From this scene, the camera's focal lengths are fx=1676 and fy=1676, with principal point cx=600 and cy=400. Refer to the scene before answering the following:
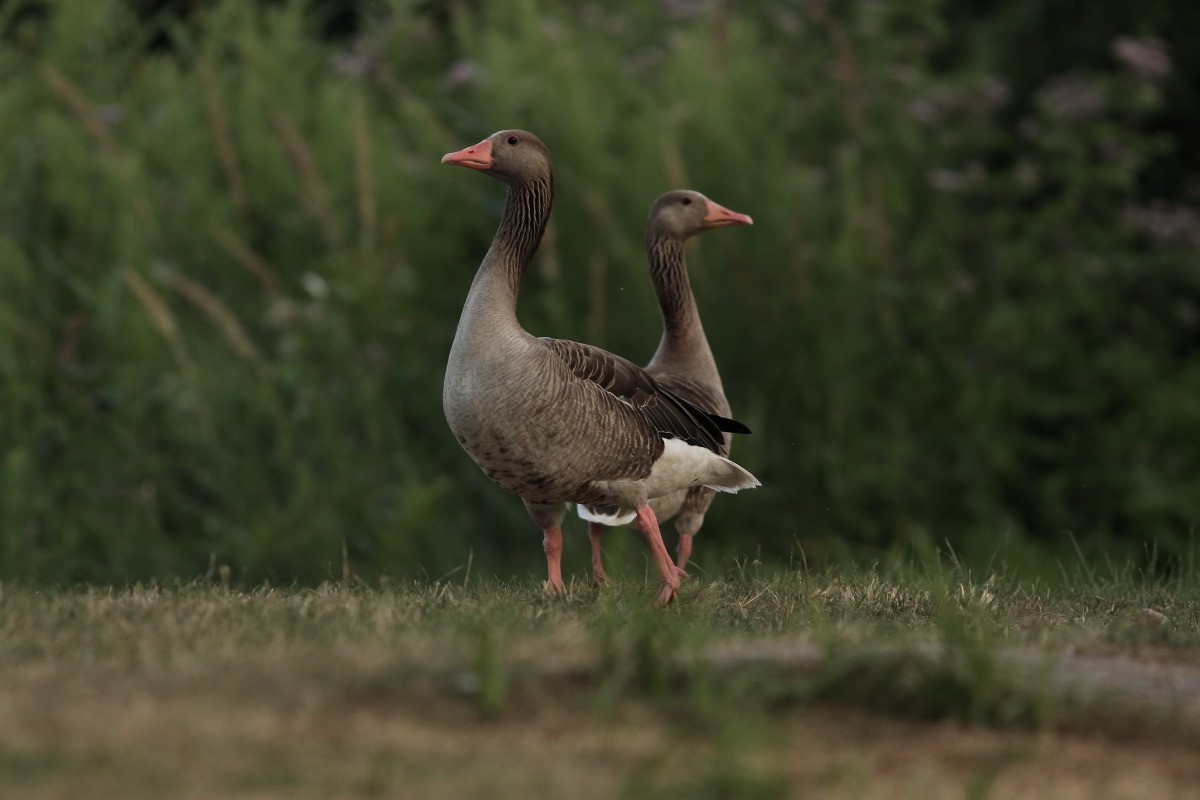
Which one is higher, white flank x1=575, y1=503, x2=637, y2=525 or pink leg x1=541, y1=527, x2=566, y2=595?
white flank x1=575, y1=503, x2=637, y2=525

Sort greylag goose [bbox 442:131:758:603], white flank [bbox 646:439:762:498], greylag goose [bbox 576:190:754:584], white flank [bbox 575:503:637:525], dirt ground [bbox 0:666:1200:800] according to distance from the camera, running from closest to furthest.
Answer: dirt ground [bbox 0:666:1200:800] < greylag goose [bbox 442:131:758:603] < white flank [bbox 646:439:762:498] < white flank [bbox 575:503:637:525] < greylag goose [bbox 576:190:754:584]

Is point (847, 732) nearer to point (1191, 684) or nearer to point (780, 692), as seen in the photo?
point (780, 692)

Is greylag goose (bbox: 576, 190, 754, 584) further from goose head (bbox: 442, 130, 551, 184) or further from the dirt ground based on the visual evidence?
the dirt ground

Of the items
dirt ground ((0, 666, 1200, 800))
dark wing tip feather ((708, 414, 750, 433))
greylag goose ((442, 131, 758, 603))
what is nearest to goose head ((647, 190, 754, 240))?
greylag goose ((442, 131, 758, 603))

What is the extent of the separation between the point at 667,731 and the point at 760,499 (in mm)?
6030

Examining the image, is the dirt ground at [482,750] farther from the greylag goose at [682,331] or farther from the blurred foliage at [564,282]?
the blurred foliage at [564,282]

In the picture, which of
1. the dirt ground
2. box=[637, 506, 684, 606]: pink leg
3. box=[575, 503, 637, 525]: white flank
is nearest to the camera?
the dirt ground

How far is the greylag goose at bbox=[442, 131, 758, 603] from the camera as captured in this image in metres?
6.39

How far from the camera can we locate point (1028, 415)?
11.2 meters

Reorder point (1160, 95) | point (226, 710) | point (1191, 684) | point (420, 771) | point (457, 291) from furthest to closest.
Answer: point (1160, 95)
point (457, 291)
point (1191, 684)
point (226, 710)
point (420, 771)

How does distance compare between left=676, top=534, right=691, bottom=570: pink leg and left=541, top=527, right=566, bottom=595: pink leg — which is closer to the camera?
left=541, top=527, right=566, bottom=595: pink leg

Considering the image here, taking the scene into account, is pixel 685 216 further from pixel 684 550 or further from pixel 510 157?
pixel 684 550

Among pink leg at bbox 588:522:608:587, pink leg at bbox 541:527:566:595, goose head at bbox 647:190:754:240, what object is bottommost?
pink leg at bbox 588:522:608:587

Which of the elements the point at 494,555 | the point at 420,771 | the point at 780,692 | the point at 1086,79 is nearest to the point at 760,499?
the point at 494,555
